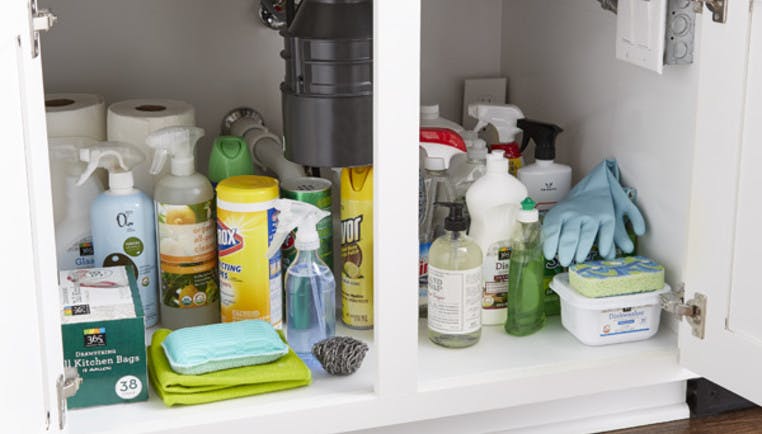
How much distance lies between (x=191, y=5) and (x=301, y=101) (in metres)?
0.38

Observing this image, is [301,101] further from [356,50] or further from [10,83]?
[10,83]

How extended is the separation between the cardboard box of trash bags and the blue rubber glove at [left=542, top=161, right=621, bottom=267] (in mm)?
546

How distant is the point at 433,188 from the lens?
1.63 m

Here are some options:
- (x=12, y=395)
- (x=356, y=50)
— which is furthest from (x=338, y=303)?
(x=12, y=395)

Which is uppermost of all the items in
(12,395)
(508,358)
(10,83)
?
(10,83)

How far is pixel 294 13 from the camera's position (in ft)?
5.37

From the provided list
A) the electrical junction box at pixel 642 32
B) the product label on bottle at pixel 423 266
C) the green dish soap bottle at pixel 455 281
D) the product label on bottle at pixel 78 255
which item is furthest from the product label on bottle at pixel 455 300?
the product label on bottle at pixel 78 255

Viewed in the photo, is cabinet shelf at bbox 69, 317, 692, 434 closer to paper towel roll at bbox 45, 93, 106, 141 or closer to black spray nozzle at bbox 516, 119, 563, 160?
black spray nozzle at bbox 516, 119, 563, 160

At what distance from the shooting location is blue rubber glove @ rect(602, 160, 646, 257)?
1588 mm

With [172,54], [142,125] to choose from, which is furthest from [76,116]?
[172,54]

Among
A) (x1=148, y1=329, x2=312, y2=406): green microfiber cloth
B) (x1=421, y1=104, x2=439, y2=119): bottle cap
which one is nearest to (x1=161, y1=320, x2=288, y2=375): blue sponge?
(x1=148, y1=329, x2=312, y2=406): green microfiber cloth

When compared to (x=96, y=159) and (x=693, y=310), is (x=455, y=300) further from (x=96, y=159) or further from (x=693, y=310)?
(x=96, y=159)

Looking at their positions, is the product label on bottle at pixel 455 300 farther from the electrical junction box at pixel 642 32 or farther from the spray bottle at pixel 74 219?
the spray bottle at pixel 74 219

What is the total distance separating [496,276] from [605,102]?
0.98 feet
